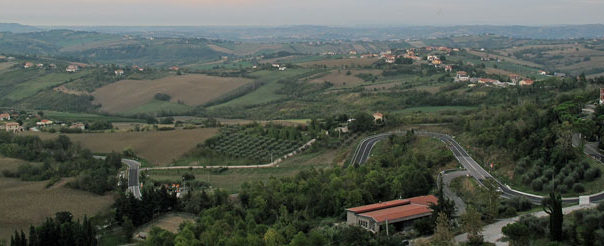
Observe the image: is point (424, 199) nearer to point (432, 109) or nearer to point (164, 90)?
point (432, 109)

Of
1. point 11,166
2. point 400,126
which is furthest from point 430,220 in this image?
point 11,166

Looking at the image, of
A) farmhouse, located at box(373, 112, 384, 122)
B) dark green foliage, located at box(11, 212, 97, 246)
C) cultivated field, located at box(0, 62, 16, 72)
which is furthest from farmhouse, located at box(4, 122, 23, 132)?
cultivated field, located at box(0, 62, 16, 72)

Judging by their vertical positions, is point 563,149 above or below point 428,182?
above

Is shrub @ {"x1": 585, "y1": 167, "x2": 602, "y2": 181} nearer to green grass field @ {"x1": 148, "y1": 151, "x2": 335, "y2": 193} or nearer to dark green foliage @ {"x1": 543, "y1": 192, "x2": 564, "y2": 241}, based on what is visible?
dark green foliage @ {"x1": 543, "y1": 192, "x2": 564, "y2": 241}

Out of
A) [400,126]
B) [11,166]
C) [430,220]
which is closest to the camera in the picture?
[430,220]

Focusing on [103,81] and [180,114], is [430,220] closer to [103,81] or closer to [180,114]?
[180,114]

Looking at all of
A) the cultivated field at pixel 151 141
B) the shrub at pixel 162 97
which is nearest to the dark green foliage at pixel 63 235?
the cultivated field at pixel 151 141

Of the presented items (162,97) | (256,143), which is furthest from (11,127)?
(162,97)
